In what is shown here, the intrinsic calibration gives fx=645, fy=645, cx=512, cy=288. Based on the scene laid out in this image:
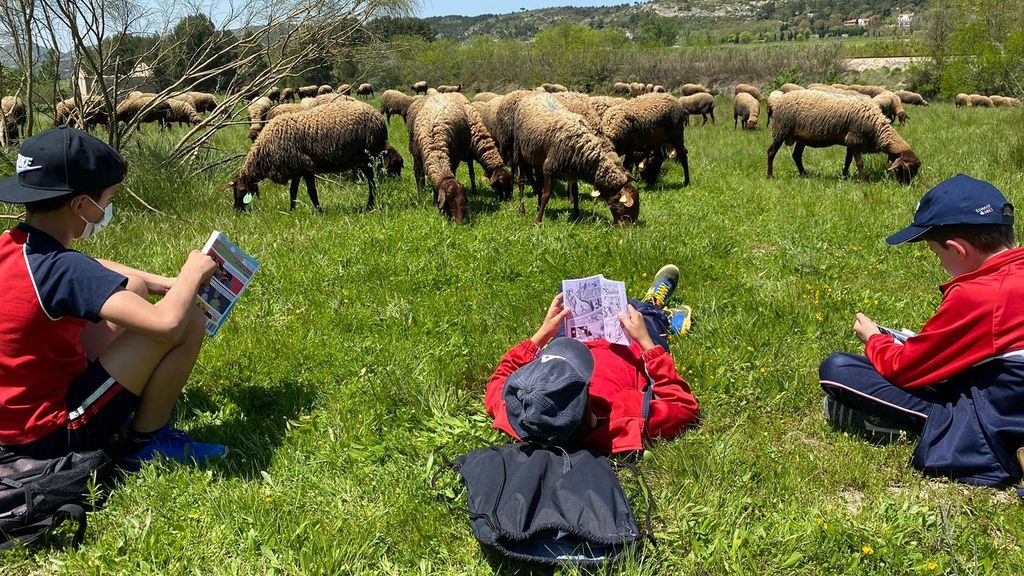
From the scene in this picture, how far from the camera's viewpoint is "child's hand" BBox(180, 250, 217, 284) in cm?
273

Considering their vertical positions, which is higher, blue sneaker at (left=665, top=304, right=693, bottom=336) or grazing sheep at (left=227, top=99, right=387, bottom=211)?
grazing sheep at (left=227, top=99, right=387, bottom=211)

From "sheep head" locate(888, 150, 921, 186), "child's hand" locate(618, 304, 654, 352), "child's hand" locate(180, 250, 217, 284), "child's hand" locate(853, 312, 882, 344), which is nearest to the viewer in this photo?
"child's hand" locate(180, 250, 217, 284)

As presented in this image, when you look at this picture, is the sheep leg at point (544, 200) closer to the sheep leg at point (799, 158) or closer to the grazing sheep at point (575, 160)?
the grazing sheep at point (575, 160)

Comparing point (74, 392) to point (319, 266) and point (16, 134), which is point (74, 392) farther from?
point (16, 134)

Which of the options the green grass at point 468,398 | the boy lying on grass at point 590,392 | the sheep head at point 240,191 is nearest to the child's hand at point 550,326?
the boy lying on grass at point 590,392

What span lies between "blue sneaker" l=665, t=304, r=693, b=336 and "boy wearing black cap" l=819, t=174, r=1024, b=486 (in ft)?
4.64

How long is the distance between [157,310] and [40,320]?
0.49 meters

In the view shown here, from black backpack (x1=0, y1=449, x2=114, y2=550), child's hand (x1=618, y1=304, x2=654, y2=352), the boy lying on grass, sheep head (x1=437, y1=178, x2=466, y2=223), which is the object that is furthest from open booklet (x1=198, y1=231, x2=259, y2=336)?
sheep head (x1=437, y1=178, x2=466, y2=223)

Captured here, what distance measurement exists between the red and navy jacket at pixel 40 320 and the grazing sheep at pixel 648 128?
8677 millimetres

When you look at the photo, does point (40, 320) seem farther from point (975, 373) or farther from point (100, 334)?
point (975, 373)

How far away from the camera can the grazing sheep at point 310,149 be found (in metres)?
8.73

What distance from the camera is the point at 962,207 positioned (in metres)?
2.79

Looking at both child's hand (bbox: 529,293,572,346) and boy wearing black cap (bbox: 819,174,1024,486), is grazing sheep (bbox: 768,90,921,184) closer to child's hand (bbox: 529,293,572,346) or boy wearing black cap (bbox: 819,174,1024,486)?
boy wearing black cap (bbox: 819,174,1024,486)

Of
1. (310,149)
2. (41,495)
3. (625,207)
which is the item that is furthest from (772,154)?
(41,495)
